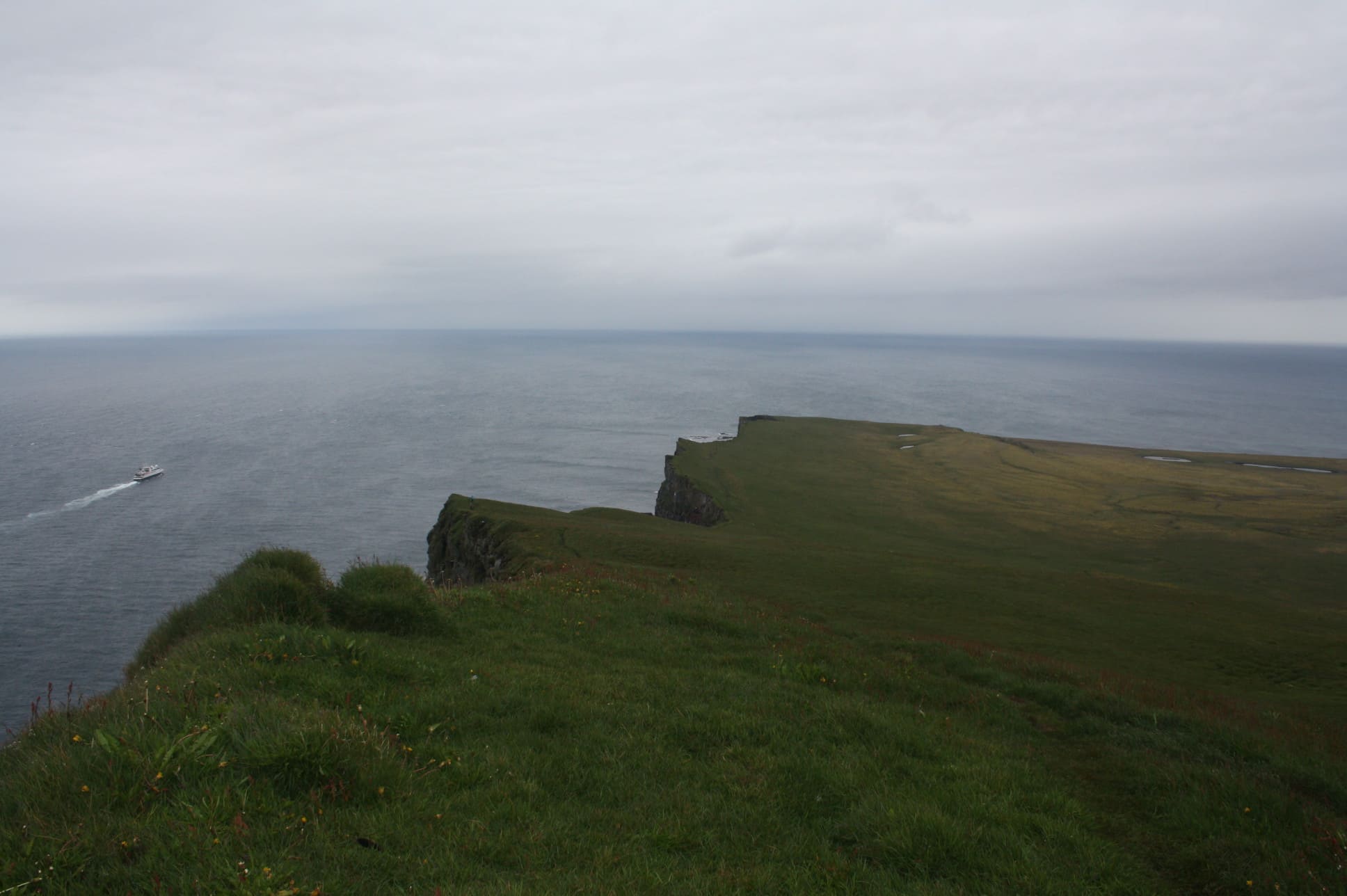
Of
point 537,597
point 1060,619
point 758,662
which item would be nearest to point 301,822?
point 758,662

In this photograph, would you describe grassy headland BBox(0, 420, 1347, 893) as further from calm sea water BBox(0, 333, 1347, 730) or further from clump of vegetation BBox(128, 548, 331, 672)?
calm sea water BBox(0, 333, 1347, 730)

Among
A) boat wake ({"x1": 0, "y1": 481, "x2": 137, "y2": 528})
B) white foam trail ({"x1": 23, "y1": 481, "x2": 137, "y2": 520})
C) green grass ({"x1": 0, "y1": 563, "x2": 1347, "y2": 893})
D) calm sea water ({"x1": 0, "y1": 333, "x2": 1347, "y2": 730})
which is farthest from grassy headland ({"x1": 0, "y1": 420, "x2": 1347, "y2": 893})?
white foam trail ({"x1": 23, "y1": 481, "x2": 137, "y2": 520})

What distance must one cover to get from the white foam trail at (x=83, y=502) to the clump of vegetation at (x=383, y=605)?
76302 mm

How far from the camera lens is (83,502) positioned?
A: 7588 centimetres

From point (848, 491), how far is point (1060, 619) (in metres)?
39.8

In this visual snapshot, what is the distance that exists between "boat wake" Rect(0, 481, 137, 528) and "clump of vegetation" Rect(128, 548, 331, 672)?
74.2 meters

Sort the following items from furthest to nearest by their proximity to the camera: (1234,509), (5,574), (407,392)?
(407,392), (1234,509), (5,574)

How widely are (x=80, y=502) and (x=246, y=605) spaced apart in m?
82.4

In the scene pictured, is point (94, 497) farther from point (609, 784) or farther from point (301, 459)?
point (609, 784)

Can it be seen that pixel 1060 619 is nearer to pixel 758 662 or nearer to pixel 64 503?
pixel 758 662

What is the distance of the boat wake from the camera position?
69.8 meters

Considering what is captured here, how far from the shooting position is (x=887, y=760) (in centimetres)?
974

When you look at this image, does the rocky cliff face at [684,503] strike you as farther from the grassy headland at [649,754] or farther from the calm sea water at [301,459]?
the grassy headland at [649,754]

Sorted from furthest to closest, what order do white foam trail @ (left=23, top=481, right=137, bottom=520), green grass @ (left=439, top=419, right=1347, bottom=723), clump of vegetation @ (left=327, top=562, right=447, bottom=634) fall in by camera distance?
white foam trail @ (left=23, top=481, right=137, bottom=520)
green grass @ (left=439, top=419, right=1347, bottom=723)
clump of vegetation @ (left=327, top=562, right=447, bottom=634)
